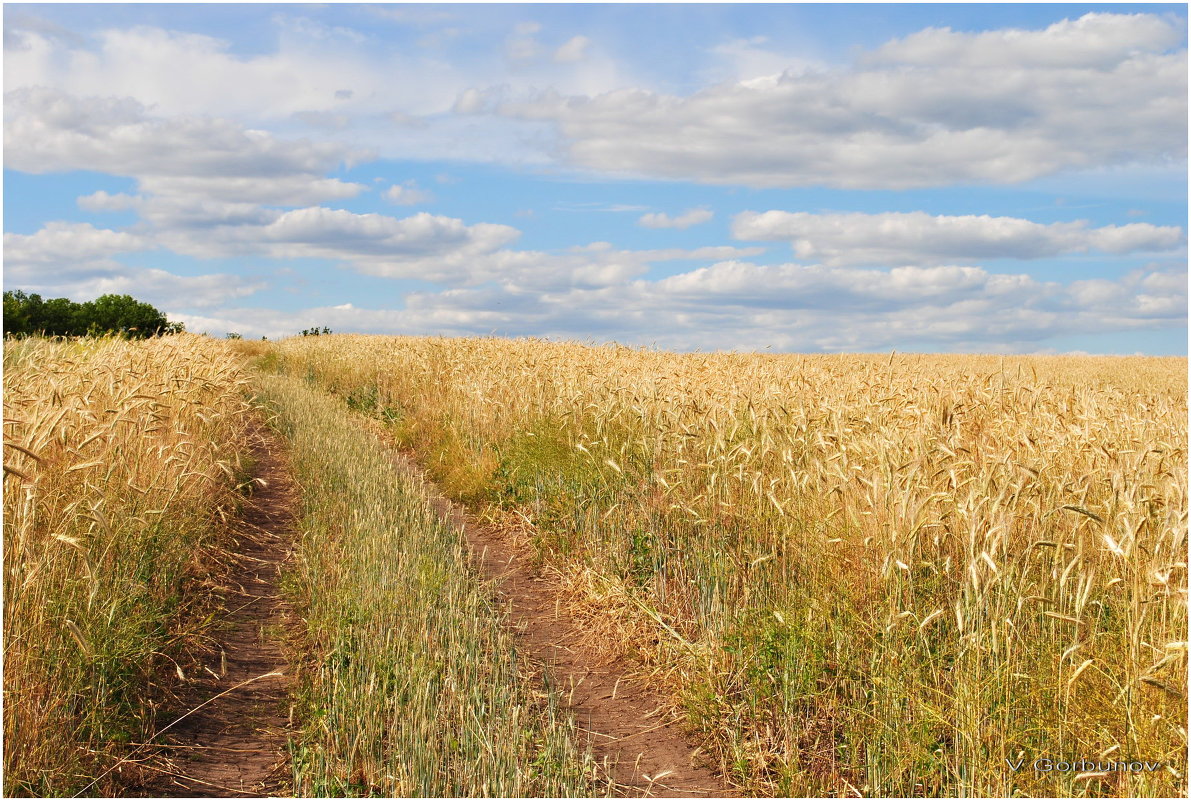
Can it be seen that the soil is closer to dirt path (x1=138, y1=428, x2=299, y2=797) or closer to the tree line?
dirt path (x1=138, y1=428, x2=299, y2=797)

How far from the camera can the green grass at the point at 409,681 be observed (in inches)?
138

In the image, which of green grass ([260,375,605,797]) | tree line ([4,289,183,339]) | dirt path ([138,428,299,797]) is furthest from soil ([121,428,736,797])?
tree line ([4,289,183,339])

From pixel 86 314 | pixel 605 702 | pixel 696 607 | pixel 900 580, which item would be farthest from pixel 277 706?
pixel 86 314

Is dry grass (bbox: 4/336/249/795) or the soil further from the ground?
dry grass (bbox: 4/336/249/795)

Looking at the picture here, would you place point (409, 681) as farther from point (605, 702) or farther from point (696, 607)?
point (696, 607)

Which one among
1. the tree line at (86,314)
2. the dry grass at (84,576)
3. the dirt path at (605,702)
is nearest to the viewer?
the dry grass at (84,576)

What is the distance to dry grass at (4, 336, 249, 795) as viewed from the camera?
135 inches

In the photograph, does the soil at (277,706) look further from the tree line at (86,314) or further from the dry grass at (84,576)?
the tree line at (86,314)

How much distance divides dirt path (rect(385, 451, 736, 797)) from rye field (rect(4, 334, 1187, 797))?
0.20 ft

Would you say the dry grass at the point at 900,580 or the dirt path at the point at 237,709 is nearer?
the dry grass at the point at 900,580

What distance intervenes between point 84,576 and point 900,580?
167 inches

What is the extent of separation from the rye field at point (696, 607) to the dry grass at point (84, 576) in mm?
22

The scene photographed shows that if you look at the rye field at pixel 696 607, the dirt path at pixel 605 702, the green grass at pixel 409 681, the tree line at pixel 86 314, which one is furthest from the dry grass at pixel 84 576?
the tree line at pixel 86 314

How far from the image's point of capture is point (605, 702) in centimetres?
462
